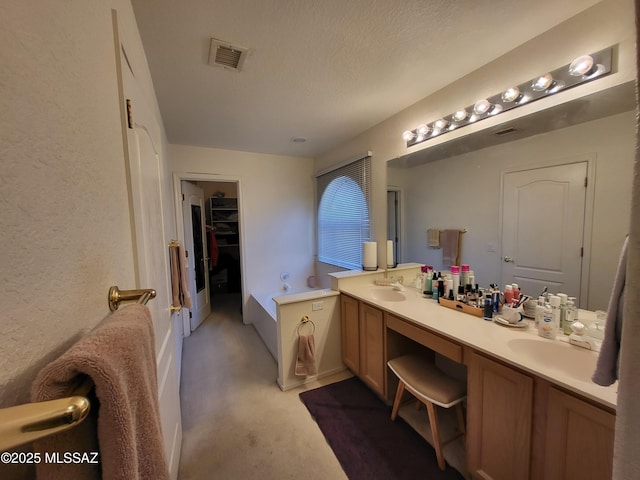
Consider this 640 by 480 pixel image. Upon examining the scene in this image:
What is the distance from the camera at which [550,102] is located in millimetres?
1384

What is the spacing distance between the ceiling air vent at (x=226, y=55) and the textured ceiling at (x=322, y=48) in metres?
0.04

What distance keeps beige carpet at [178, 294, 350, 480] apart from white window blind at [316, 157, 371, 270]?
4.62 feet

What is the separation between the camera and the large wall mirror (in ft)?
3.98

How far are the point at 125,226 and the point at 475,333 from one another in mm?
1685

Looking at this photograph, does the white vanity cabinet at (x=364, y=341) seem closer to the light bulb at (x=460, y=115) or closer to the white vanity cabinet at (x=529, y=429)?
the white vanity cabinet at (x=529, y=429)

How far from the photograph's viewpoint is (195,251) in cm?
342

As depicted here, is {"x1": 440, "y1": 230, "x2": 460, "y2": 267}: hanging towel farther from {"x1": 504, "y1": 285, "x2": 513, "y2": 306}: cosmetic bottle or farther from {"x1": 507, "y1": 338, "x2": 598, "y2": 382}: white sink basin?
{"x1": 507, "y1": 338, "x2": 598, "y2": 382}: white sink basin

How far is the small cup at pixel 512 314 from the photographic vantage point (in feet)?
4.74

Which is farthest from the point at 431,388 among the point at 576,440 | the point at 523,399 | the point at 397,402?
the point at 576,440

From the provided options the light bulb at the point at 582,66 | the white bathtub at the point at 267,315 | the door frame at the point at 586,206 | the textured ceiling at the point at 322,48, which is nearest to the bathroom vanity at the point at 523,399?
the door frame at the point at 586,206

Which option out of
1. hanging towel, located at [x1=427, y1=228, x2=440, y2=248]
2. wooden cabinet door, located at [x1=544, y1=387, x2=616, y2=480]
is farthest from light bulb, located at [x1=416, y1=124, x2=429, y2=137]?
wooden cabinet door, located at [x1=544, y1=387, x2=616, y2=480]

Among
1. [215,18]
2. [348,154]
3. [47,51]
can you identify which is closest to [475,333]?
[47,51]

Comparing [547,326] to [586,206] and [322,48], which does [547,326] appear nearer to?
[586,206]

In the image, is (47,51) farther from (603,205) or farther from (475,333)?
(603,205)
